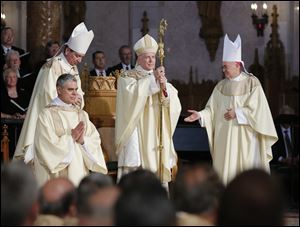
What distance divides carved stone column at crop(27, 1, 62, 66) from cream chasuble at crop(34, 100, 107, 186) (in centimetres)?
675

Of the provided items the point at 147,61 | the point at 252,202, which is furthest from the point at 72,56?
the point at 252,202

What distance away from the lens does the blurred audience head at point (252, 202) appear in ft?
15.1

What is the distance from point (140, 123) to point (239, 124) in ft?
3.65

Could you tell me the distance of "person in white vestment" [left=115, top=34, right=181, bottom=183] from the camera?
11.1m

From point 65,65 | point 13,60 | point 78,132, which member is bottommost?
point 78,132

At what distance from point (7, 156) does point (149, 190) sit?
26.2 feet

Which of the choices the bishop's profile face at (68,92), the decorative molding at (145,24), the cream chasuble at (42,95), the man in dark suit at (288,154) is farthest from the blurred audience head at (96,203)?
the decorative molding at (145,24)

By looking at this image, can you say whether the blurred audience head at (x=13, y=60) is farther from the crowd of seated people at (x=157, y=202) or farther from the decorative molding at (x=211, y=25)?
the crowd of seated people at (x=157, y=202)

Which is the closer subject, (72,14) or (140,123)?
(140,123)

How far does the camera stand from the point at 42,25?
16.9m

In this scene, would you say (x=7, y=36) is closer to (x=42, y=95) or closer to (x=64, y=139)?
(x=42, y=95)

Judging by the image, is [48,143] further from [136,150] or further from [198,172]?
[198,172]

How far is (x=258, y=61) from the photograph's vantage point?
736 inches

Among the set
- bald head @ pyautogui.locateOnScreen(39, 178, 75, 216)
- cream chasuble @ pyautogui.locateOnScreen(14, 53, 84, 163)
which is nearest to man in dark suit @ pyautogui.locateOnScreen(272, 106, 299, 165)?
cream chasuble @ pyautogui.locateOnScreen(14, 53, 84, 163)
